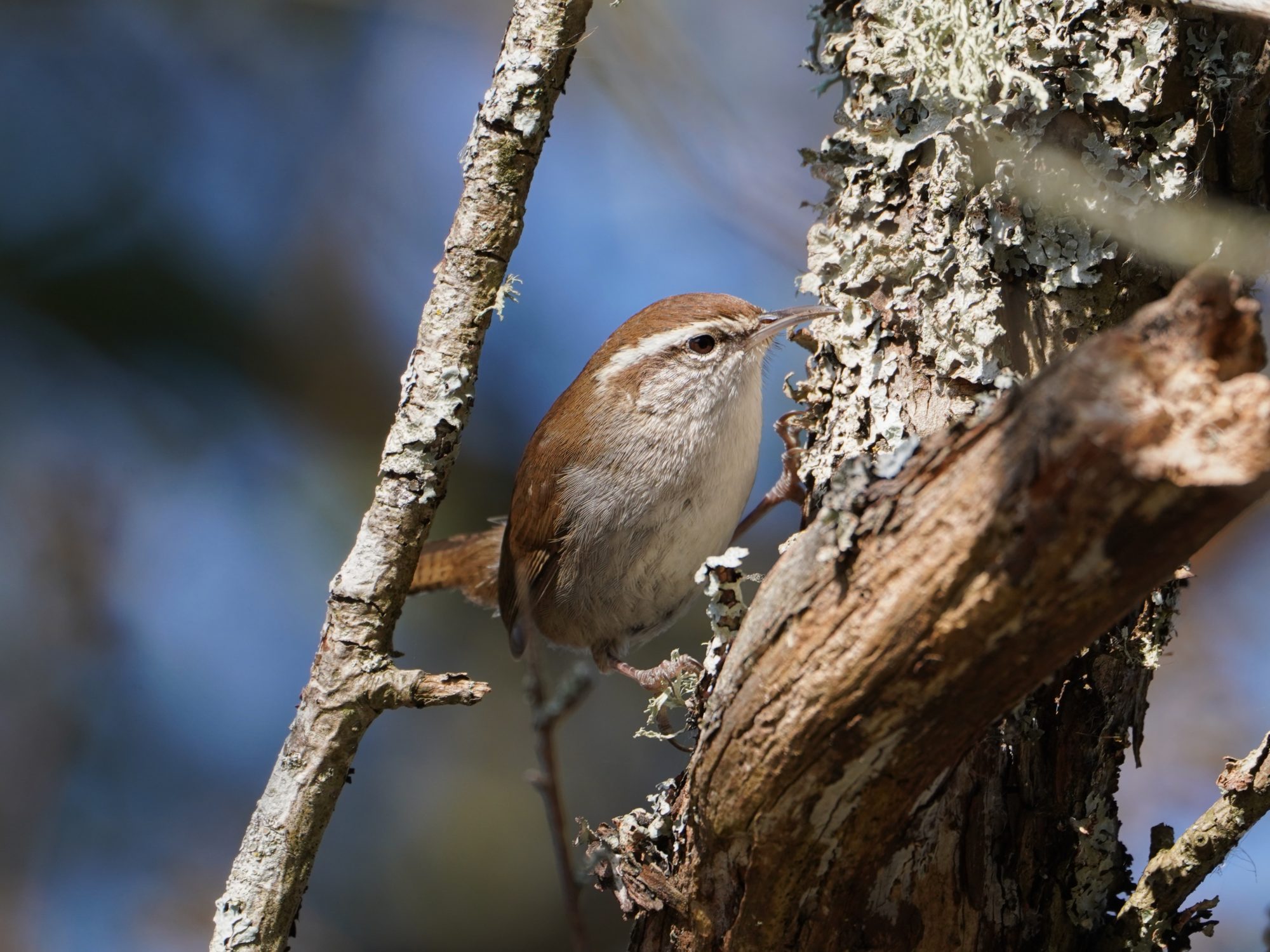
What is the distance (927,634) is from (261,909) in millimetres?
1664

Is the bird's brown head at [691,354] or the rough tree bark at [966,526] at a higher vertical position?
the bird's brown head at [691,354]

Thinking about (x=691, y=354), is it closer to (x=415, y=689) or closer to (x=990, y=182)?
(x=990, y=182)

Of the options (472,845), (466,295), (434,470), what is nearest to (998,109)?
(466,295)

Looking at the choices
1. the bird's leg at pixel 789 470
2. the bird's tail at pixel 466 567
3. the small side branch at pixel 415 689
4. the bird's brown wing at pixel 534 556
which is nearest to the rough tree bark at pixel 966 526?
the bird's leg at pixel 789 470

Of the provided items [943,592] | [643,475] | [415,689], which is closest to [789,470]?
[643,475]

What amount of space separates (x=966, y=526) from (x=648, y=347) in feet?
7.54

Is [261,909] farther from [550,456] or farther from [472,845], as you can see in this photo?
[472,845]

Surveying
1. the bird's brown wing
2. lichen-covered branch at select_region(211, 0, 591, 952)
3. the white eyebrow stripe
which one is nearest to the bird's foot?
the bird's brown wing

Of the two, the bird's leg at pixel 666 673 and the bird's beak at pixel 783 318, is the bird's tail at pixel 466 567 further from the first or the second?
the bird's beak at pixel 783 318

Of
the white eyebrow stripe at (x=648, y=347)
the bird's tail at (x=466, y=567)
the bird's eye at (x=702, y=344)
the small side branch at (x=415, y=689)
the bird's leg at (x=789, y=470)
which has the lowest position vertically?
the small side branch at (x=415, y=689)

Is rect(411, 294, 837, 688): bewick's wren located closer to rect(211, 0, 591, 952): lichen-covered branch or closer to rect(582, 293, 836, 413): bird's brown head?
rect(582, 293, 836, 413): bird's brown head

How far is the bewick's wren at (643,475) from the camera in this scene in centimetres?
337

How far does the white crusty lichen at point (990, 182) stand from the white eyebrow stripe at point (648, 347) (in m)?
0.83

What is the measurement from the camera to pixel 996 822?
2.33 metres
